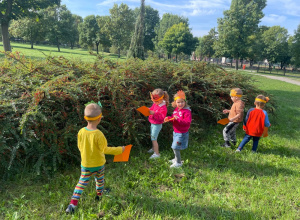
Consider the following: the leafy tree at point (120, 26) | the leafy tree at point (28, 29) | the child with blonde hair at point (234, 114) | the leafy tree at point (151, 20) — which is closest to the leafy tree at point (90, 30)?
the leafy tree at point (120, 26)

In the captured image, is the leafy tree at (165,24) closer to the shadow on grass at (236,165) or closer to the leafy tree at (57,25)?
the leafy tree at (57,25)

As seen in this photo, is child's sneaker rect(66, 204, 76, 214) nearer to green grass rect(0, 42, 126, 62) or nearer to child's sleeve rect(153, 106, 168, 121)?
child's sleeve rect(153, 106, 168, 121)

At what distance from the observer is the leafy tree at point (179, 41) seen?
47138 millimetres

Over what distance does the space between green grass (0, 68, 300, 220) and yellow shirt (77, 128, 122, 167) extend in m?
0.59

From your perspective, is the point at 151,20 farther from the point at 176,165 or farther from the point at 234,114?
the point at 176,165

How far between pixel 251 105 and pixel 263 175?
10.4ft

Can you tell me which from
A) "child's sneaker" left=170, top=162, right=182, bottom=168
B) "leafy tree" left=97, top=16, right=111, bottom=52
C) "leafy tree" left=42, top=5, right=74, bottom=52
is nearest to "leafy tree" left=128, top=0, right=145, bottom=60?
"child's sneaker" left=170, top=162, right=182, bottom=168

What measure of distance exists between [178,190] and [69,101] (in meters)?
2.37

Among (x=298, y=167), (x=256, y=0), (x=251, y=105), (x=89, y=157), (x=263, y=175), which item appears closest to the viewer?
(x=89, y=157)

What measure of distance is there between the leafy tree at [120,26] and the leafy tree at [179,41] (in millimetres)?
9578

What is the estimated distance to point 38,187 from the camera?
2.90 meters

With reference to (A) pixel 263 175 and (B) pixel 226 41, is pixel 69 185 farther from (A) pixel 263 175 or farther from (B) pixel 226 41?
(B) pixel 226 41

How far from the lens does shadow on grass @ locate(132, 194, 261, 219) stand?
247 cm

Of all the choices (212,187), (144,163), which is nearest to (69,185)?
(144,163)
